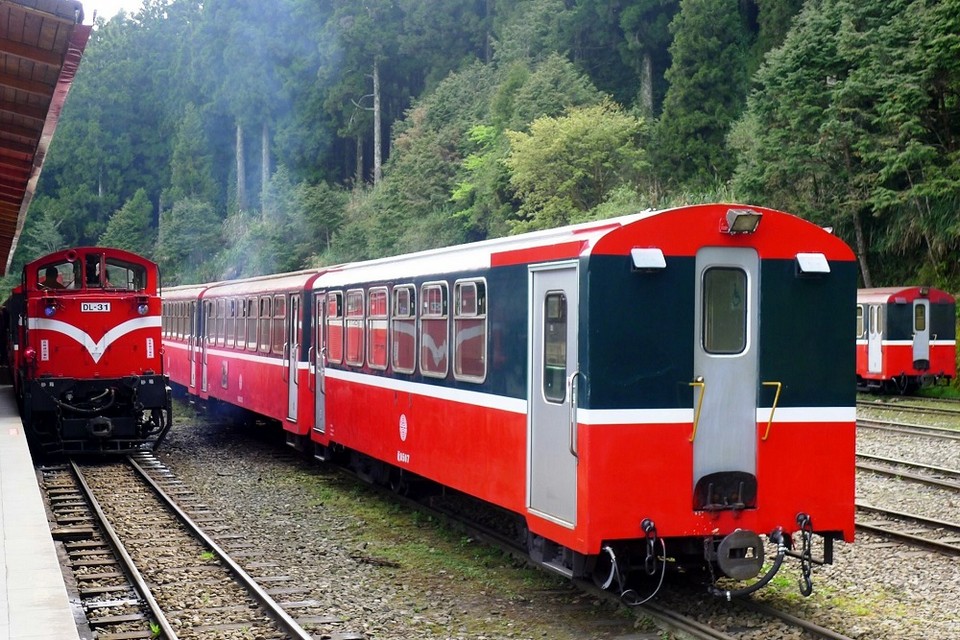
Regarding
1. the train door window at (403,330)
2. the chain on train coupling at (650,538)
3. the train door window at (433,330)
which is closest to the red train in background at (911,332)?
the train door window at (403,330)

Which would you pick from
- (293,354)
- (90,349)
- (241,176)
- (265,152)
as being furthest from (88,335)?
(241,176)

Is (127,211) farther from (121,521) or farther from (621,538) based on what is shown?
(621,538)

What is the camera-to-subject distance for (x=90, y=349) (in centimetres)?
1722

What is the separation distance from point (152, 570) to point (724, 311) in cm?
570

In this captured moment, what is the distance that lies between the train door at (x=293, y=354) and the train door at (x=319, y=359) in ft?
2.58

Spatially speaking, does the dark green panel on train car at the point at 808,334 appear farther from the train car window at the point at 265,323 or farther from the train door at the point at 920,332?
Result: the train door at the point at 920,332

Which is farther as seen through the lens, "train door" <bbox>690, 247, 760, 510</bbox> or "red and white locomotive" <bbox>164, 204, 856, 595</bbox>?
"train door" <bbox>690, 247, 760, 510</bbox>

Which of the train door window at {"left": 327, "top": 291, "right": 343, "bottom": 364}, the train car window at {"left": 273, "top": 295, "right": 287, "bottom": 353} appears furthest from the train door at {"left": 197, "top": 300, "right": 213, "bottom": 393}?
the train door window at {"left": 327, "top": 291, "right": 343, "bottom": 364}

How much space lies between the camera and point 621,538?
7746mm

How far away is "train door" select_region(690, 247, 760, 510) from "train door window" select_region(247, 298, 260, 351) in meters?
12.4

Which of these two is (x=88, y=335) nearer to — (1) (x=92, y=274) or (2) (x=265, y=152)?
(1) (x=92, y=274)

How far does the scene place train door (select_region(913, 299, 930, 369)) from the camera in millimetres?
27234

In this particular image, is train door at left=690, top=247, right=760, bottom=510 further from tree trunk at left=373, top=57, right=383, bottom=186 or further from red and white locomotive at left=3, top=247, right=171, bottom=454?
tree trunk at left=373, top=57, right=383, bottom=186

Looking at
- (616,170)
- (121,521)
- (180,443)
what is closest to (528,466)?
(121,521)
